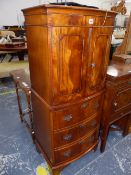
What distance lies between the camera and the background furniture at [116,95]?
150 cm

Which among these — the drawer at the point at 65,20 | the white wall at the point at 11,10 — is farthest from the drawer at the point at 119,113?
the white wall at the point at 11,10

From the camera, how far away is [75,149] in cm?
156

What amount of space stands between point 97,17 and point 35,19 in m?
0.46

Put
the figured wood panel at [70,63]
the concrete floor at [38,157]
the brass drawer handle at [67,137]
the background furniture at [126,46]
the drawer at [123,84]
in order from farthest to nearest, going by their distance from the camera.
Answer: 1. the background furniture at [126,46]
2. the concrete floor at [38,157]
3. the drawer at [123,84]
4. the brass drawer handle at [67,137]
5. the figured wood panel at [70,63]

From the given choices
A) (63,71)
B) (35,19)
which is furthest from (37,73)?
(35,19)

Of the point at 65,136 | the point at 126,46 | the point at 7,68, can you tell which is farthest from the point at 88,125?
the point at 7,68

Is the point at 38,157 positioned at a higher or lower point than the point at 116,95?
lower

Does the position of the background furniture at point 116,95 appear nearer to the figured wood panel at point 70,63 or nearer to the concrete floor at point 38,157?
the concrete floor at point 38,157

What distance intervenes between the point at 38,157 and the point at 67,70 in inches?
48.3

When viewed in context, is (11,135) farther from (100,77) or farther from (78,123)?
(100,77)

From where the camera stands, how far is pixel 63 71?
1.14 m

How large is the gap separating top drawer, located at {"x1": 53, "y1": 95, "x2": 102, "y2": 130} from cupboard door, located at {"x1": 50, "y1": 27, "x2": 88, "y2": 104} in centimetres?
10

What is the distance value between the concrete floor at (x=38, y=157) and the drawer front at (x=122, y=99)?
0.62 metres

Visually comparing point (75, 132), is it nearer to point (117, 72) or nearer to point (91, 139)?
point (91, 139)
